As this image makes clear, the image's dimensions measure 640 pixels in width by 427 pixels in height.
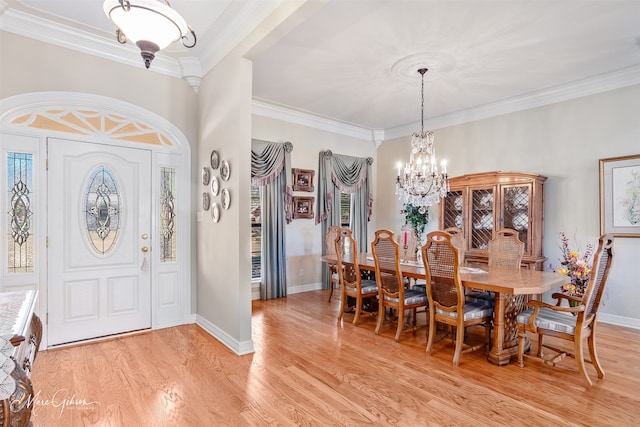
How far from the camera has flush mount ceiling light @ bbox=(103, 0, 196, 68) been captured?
1804 millimetres

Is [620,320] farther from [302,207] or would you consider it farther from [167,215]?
[167,215]

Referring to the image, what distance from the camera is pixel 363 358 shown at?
10.3 feet

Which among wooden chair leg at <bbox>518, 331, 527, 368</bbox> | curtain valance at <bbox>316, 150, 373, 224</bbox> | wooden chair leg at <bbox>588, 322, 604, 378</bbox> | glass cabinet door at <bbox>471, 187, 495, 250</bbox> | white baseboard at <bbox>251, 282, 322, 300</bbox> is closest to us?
wooden chair leg at <bbox>588, 322, 604, 378</bbox>

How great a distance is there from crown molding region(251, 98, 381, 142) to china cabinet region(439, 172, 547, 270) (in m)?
2.18

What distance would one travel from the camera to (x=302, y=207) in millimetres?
5867

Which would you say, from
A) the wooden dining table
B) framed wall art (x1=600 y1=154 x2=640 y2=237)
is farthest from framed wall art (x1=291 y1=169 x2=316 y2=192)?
framed wall art (x1=600 y1=154 x2=640 y2=237)

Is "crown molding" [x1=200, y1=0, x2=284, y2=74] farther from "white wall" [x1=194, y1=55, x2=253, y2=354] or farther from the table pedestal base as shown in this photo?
the table pedestal base

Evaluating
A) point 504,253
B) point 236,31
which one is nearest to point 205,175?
point 236,31

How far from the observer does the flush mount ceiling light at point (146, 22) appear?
1.80 meters

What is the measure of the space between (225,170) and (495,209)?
3693 mm

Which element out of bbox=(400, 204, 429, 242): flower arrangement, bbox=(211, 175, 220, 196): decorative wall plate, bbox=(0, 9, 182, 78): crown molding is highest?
bbox=(0, 9, 182, 78): crown molding

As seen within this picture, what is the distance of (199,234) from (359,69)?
2.73 m

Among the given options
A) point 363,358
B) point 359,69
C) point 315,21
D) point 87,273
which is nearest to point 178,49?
point 315,21

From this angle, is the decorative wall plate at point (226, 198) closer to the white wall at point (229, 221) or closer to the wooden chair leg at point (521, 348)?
the white wall at point (229, 221)
